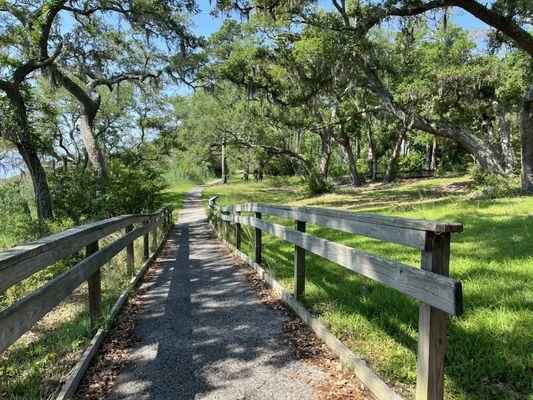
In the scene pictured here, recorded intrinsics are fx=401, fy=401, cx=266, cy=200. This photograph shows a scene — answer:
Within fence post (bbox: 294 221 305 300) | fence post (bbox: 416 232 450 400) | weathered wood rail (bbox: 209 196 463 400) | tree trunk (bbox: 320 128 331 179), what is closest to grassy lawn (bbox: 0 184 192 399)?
fence post (bbox: 294 221 305 300)

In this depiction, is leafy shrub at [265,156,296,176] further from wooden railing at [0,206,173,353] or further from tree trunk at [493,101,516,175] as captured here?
wooden railing at [0,206,173,353]

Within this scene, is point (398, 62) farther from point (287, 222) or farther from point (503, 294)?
point (503, 294)

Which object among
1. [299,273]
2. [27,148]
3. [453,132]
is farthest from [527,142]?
[27,148]

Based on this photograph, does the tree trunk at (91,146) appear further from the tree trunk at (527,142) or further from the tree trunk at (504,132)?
the tree trunk at (504,132)

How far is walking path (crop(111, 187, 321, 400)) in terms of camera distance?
2928 millimetres

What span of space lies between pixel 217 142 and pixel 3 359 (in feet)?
102

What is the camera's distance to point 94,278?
4.08m

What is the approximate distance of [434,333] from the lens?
221cm

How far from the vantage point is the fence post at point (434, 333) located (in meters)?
2.19

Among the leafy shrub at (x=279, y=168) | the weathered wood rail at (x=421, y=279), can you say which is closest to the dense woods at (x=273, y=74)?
the weathered wood rail at (x=421, y=279)

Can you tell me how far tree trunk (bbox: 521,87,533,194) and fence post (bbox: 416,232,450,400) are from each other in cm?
1238

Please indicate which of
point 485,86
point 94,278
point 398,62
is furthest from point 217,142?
point 94,278

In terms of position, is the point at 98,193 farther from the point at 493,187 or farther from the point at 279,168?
the point at 279,168

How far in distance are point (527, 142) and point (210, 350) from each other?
13.2 m
